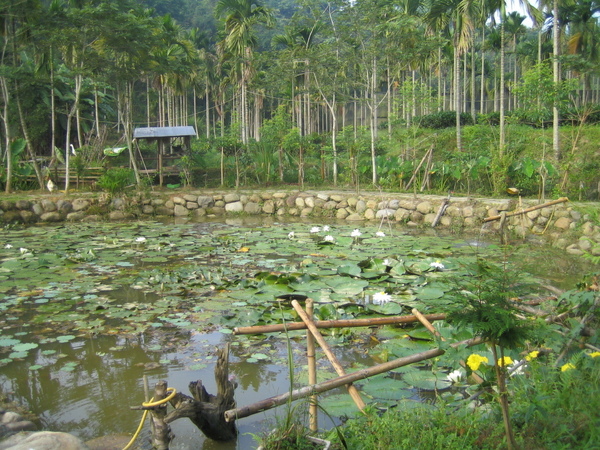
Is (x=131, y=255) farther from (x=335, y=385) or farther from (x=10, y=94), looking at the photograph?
(x=10, y=94)

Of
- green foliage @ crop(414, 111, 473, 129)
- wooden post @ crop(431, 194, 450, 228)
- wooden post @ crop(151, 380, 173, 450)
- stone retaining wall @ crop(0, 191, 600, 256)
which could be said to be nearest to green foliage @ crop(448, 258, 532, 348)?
wooden post @ crop(151, 380, 173, 450)

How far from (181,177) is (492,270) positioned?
13788mm

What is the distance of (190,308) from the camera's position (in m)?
5.54

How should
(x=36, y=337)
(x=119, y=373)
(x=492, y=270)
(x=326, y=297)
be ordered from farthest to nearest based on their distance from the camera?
(x=326, y=297)
(x=36, y=337)
(x=119, y=373)
(x=492, y=270)

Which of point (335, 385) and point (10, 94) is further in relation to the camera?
point (10, 94)

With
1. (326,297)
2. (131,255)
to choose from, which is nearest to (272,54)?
(131,255)

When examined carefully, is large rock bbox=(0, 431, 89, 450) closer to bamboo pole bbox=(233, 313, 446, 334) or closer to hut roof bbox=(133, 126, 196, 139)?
bamboo pole bbox=(233, 313, 446, 334)

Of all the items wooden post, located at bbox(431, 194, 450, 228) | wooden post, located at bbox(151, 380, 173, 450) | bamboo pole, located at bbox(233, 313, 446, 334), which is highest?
wooden post, located at bbox(431, 194, 450, 228)

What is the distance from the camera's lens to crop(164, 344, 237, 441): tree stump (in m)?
2.94

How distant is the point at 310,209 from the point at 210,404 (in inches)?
400

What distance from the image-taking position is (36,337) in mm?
4832

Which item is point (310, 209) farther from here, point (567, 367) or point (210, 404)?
point (567, 367)

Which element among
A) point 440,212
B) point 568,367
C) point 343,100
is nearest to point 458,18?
point 343,100

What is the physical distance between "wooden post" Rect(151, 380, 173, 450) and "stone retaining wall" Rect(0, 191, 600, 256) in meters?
7.60
